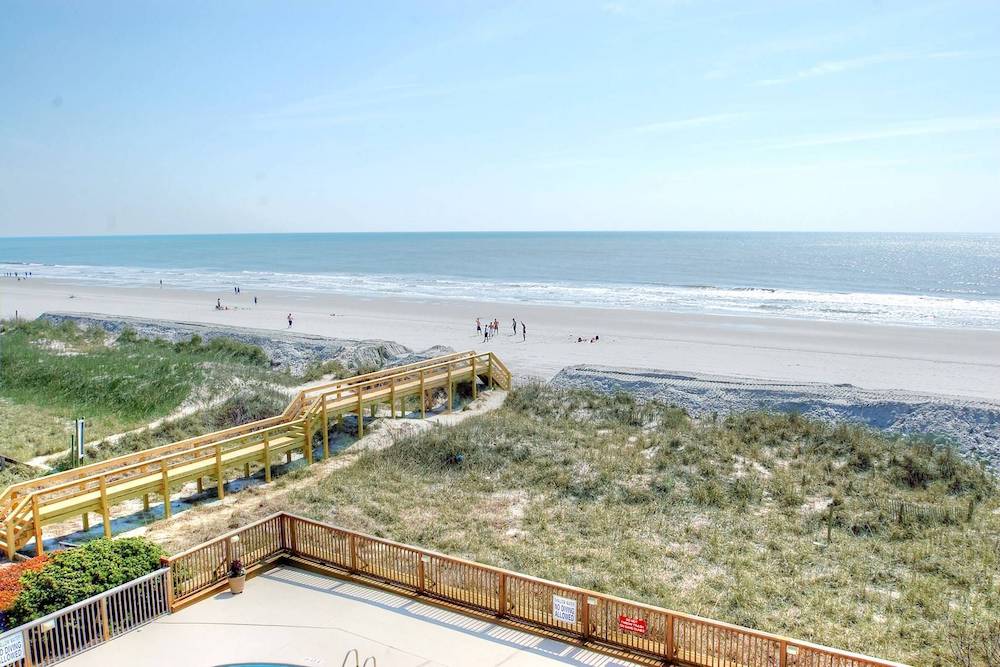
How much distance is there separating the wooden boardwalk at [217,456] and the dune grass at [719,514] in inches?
73.2

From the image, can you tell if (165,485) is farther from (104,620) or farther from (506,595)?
(506,595)

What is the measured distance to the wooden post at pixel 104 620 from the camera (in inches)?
399

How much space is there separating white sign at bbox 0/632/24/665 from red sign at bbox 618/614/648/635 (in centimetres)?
753

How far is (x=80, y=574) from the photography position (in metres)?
10.3

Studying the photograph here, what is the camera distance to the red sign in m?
9.97

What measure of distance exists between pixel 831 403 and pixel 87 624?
22.4m

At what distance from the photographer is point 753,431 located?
22.8 meters

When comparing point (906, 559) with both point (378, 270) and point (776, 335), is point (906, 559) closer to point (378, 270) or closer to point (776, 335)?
point (776, 335)

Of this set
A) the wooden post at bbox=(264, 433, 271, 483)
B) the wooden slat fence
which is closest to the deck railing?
the wooden slat fence

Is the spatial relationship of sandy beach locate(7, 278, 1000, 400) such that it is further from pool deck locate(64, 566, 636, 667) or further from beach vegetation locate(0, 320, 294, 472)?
pool deck locate(64, 566, 636, 667)

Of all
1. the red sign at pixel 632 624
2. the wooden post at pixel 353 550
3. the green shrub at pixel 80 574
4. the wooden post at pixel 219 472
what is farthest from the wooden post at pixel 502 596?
the wooden post at pixel 219 472

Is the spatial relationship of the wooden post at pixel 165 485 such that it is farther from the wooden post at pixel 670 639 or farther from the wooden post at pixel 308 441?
the wooden post at pixel 670 639

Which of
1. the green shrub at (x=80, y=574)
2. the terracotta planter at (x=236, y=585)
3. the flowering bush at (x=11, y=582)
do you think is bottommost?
the terracotta planter at (x=236, y=585)

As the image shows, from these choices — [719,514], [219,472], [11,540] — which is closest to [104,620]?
[11,540]
